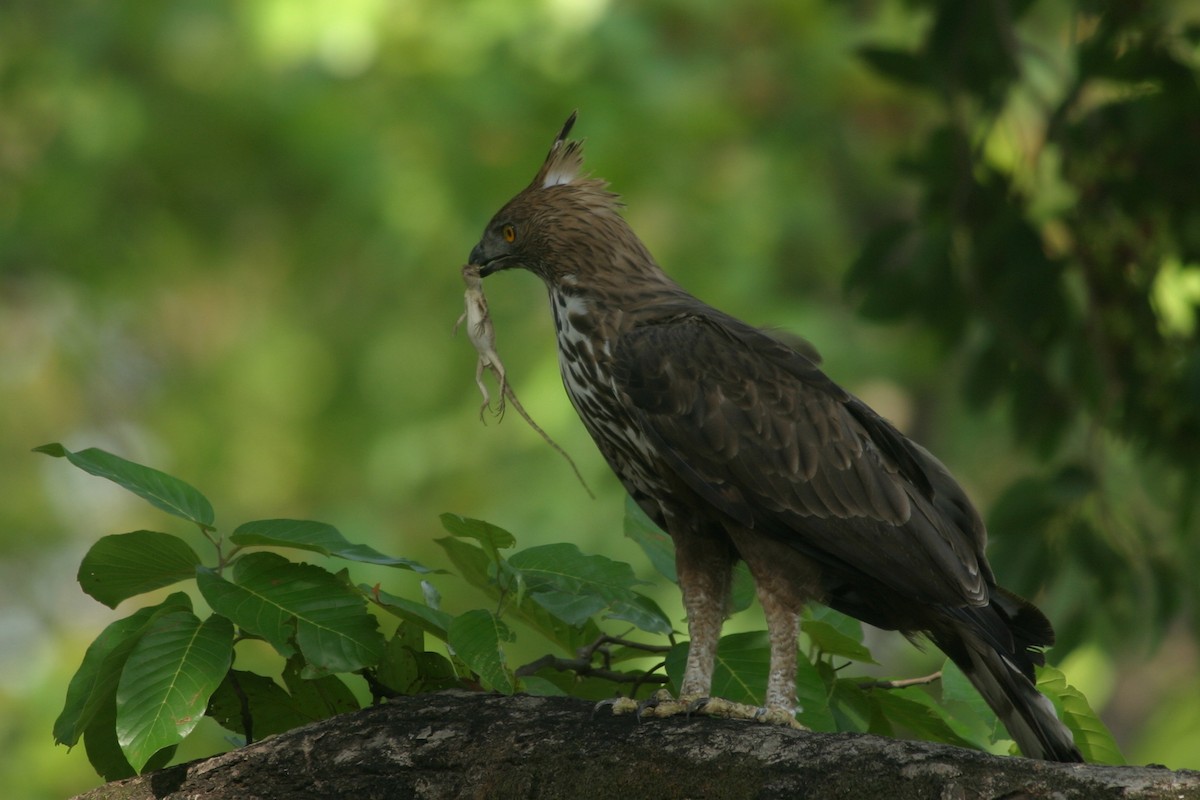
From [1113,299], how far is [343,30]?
492 cm

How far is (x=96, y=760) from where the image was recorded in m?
2.74

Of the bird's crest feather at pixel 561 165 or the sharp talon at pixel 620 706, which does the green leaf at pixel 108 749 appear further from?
the bird's crest feather at pixel 561 165

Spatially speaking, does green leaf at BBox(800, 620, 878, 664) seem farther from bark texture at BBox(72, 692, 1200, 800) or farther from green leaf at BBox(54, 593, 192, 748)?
green leaf at BBox(54, 593, 192, 748)

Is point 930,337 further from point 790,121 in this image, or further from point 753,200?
point 790,121

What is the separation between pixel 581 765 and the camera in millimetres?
2428

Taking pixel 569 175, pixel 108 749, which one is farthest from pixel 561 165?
pixel 108 749

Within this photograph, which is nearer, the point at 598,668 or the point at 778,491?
the point at 598,668

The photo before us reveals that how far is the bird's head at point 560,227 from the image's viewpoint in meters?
3.76

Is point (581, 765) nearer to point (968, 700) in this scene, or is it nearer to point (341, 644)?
point (341, 644)

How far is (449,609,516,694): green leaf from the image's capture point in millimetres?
2615

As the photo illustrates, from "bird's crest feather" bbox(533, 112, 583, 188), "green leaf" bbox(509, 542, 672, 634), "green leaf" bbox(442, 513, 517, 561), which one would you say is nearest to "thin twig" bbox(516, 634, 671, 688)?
"green leaf" bbox(509, 542, 672, 634)

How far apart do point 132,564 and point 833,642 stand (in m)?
1.39

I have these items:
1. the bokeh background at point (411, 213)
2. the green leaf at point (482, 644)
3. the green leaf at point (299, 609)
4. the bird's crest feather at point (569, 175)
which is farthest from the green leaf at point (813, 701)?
the bokeh background at point (411, 213)

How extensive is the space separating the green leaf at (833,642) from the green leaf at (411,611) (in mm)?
771
